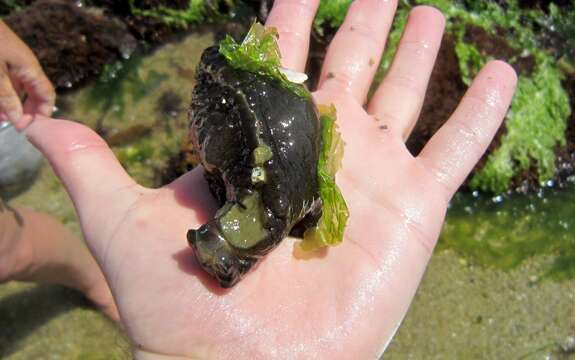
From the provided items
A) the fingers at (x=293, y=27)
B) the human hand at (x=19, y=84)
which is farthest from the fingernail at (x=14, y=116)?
the fingers at (x=293, y=27)

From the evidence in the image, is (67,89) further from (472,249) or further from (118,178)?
(472,249)

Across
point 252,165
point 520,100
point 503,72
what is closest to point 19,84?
point 252,165

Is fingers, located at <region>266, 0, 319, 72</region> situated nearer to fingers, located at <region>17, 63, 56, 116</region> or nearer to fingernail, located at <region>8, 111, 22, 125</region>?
fingers, located at <region>17, 63, 56, 116</region>

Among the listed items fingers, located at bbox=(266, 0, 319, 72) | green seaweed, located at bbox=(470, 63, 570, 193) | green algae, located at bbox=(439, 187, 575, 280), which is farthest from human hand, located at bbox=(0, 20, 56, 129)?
green seaweed, located at bbox=(470, 63, 570, 193)

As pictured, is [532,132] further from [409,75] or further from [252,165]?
[252,165]

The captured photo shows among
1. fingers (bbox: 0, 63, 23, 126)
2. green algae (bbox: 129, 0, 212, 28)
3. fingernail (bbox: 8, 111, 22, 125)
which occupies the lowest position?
green algae (bbox: 129, 0, 212, 28)

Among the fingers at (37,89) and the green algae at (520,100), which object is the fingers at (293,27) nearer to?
the green algae at (520,100)

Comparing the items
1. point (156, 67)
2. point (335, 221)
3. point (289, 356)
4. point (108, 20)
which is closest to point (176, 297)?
point (289, 356)
